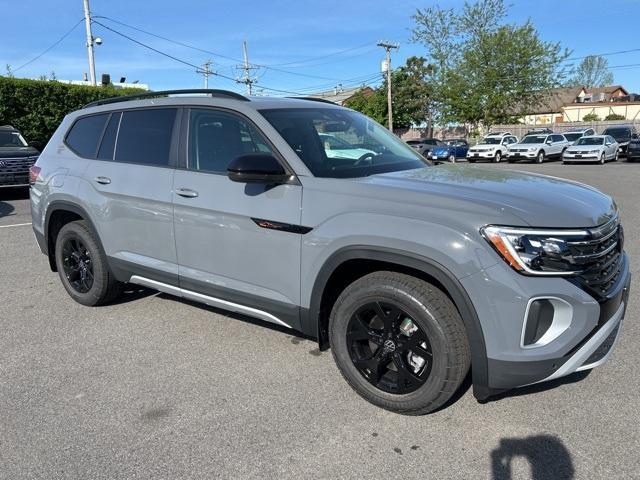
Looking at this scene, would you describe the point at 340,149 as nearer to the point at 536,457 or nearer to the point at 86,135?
the point at 536,457

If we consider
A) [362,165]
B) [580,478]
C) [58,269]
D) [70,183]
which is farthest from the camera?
→ [58,269]

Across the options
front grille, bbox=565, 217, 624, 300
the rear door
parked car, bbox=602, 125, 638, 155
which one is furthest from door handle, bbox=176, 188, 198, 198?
parked car, bbox=602, 125, 638, 155

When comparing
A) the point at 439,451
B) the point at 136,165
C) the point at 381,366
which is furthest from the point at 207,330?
the point at 439,451

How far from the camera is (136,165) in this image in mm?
4035

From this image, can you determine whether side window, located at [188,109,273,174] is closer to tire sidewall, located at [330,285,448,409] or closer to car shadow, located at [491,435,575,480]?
tire sidewall, located at [330,285,448,409]

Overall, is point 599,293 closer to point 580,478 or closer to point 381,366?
point 580,478

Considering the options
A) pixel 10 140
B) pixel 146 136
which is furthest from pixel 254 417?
pixel 10 140

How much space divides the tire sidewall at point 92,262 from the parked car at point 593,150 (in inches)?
1036

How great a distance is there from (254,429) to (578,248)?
1.92 metres

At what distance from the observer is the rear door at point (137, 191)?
3830 mm

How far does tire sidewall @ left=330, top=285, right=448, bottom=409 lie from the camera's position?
2670mm

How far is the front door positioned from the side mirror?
0.26 feet

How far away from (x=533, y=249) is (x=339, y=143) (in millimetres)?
1711

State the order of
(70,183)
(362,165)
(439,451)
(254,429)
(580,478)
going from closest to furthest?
(580,478) < (439,451) < (254,429) < (362,165) < (70,183)
